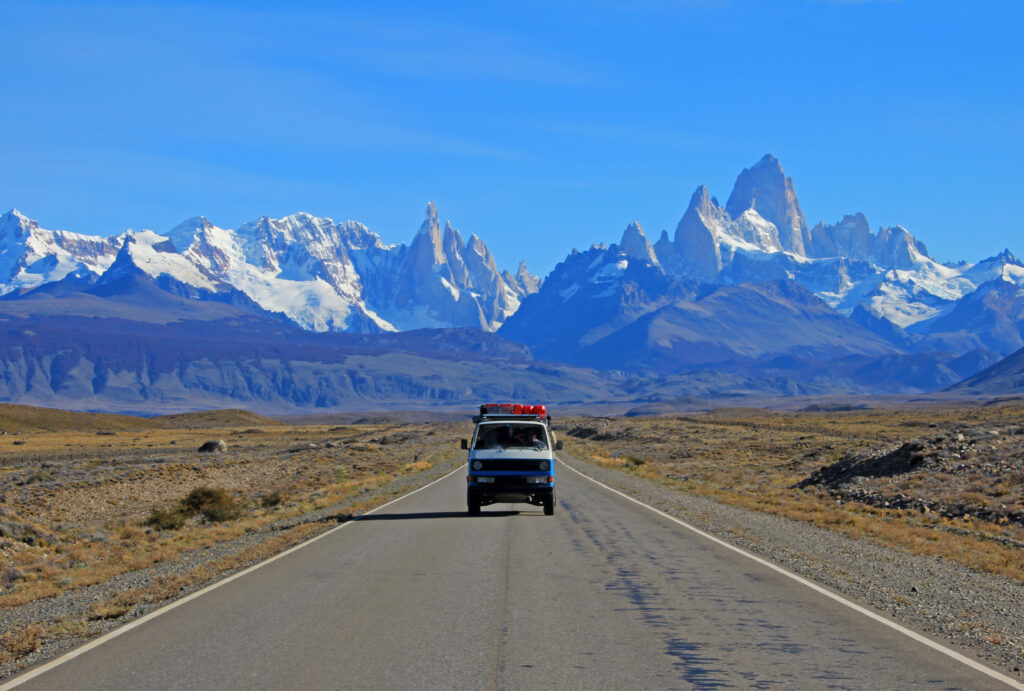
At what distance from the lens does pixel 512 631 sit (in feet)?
36.9

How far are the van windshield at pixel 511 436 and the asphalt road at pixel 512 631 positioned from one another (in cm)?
739

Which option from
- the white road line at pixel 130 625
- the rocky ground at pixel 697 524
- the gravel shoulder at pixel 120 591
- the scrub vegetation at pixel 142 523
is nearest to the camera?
the white road line at pixel 130 625

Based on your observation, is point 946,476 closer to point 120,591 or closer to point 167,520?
point 167,520

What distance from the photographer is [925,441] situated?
1497 inches

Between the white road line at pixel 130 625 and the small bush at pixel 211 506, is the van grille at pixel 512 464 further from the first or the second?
the small bush at pixel 211 506

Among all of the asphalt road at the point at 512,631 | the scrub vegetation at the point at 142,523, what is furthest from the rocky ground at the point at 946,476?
the scrub vegetation at the point at 142,523

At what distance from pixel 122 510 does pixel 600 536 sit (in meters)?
24.5

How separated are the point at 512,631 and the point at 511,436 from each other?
15.1 m

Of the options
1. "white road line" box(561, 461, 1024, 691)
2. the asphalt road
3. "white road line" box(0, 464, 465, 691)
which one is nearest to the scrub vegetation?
"white road line" box(0, 464, 465, 691)

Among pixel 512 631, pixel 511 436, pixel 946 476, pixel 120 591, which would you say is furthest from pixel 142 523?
pixel 946 476

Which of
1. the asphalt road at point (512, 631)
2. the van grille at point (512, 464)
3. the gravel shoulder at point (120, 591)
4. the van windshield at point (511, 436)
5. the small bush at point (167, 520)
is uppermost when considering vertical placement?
the van windshield at point (511, 436)

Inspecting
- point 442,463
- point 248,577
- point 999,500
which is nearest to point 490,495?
point 248,577

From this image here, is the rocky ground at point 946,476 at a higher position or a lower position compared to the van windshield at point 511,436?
lower

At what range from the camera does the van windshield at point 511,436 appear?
2588 cm
